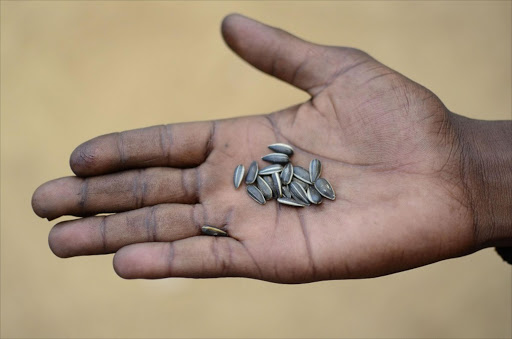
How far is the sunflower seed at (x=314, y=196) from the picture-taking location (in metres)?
2.88

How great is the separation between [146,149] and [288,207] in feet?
2.71

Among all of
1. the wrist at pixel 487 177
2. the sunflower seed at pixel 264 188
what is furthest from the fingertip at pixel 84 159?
the wrist at pixel 487 177

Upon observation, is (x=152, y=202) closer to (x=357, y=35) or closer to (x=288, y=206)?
(x=288, y=206)

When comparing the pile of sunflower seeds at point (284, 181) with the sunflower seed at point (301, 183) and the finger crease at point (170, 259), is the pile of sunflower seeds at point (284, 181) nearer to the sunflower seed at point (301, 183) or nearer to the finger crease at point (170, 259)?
the sunflower seed at point (301, 183)

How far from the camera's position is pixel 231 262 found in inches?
108

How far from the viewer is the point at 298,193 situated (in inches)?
117

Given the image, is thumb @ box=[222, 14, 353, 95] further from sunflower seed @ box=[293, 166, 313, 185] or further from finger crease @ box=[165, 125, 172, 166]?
finger crease @ box=[165, 125, 172, 166]

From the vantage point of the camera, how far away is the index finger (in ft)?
9.94

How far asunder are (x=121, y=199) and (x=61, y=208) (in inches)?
12.4

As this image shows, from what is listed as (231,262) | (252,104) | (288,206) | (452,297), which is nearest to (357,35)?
(252,104)

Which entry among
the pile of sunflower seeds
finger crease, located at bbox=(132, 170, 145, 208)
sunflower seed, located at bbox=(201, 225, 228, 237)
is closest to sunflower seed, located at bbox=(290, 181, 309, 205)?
the pile of sunflower seeds

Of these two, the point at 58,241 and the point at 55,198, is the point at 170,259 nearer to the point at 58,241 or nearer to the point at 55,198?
the point at 58,241

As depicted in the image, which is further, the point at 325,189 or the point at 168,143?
the point at 168,143

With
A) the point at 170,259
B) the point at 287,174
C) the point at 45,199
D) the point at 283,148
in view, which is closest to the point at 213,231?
the point at 170,259
